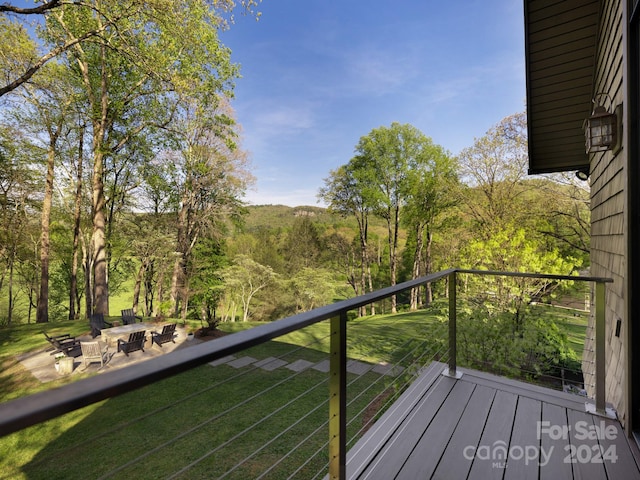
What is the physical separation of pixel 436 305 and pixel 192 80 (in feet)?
29.4

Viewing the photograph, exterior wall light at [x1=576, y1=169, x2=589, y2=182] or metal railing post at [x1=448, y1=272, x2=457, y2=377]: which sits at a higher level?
exterior wall light at [x1=576, y1=169, x2=589, y2=182]

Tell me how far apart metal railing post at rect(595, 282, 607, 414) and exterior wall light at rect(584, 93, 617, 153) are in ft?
3.36

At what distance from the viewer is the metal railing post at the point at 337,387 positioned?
131 cm

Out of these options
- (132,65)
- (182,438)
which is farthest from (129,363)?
(132,65)

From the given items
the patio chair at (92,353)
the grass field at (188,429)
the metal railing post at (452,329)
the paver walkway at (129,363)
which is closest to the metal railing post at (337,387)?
the metal railing post at (452,329)

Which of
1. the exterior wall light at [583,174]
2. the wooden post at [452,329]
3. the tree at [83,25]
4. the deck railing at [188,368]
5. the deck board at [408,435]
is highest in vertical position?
the tree at [83,25]

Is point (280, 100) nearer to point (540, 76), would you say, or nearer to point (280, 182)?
point (280, 182)

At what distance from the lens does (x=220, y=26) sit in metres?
8.42

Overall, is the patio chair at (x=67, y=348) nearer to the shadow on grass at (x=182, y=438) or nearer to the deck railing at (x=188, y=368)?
the shadow on grass at (x=182, y=438)

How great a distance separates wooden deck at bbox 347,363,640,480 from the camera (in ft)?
5.49

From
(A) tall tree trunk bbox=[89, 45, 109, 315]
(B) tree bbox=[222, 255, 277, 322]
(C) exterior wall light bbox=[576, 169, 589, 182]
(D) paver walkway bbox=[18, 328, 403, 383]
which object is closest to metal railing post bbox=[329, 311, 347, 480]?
(C) exterior wall light bbox=[576, 169, 589, 182]

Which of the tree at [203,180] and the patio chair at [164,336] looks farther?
the tree at [203,180]

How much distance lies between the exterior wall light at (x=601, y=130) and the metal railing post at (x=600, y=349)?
3.36 feet

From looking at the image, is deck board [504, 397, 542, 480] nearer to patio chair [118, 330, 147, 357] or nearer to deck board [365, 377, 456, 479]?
deck board [365, 377, 456, 479]
